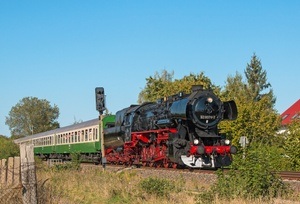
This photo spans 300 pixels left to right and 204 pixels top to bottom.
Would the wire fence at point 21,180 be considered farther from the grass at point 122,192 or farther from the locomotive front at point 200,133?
the locomotive front at point 200,133

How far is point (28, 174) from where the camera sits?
10.3 meters

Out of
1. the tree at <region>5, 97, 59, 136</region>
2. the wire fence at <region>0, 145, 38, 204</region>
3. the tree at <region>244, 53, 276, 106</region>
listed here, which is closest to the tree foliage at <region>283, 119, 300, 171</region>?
the wire fence at <region>0, 145, 38, 204</region>

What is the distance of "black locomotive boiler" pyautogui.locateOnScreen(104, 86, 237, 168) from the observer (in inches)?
856

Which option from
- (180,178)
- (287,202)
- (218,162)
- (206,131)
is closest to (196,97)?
(206,131)

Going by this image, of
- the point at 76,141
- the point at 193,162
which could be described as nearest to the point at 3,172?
the point at 193,162

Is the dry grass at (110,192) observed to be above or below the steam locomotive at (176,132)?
below

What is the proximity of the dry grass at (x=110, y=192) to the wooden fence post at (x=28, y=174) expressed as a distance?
1.46m

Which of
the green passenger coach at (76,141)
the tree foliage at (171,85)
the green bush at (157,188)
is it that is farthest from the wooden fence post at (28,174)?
the tree foliage at (171,85)

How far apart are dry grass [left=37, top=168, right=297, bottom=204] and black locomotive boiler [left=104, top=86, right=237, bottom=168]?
2.41 metres

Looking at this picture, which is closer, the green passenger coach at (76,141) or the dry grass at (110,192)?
the dry grass at (110,192)

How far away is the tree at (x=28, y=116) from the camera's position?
377ft

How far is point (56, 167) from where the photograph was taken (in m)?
25.5

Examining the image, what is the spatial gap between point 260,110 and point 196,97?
20.7 metres

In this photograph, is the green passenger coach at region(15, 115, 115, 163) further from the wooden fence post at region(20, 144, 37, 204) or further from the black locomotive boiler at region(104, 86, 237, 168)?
the wooden fence post at region(20, 144, 37, 204)
